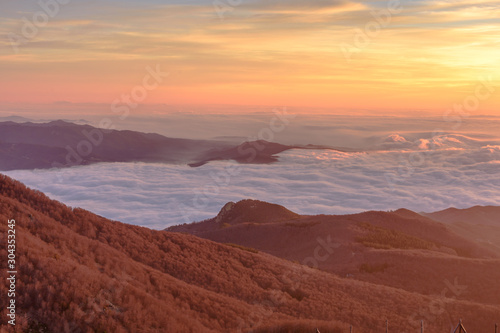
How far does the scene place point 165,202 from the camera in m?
66.9

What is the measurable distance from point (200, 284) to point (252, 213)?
32.1 meters

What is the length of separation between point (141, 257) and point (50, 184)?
76712 millimetres

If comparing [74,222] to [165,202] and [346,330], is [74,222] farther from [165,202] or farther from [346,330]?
[165,202]

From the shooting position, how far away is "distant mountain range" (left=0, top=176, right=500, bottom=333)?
28.3 ft

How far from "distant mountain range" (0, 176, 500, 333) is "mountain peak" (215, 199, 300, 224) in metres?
17.4

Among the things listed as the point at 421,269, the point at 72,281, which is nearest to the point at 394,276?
the point at 421,269

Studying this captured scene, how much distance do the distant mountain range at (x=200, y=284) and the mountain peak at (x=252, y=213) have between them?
1738 cm

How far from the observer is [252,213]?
152 feet

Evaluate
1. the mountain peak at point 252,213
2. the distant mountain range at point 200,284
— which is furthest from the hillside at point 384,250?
the mountain peak at point 252,213

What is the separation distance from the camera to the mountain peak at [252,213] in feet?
146

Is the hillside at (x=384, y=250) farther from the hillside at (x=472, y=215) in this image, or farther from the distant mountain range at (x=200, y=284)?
the hillside at (x=472, y=215)

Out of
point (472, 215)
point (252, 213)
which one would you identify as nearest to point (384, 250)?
Result: point (252, 213)
